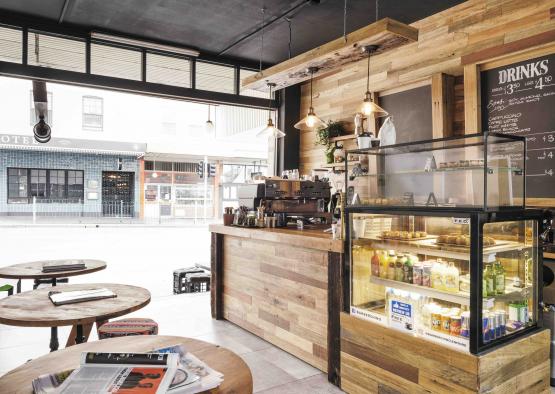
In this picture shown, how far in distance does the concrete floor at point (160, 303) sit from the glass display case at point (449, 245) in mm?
813

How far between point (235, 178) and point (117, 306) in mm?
19935

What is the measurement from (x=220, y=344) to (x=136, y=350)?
220 centimetres

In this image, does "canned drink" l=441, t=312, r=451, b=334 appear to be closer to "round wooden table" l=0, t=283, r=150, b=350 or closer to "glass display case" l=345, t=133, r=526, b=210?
"glass display case" l=345, t=133, r=526, b=210

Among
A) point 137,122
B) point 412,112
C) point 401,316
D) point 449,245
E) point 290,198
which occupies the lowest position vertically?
point 401,316

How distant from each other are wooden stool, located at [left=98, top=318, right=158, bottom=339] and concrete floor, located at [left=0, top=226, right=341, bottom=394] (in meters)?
0.94

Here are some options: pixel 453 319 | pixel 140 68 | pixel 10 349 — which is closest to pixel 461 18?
pixel 453 319

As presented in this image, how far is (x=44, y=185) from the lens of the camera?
1744cm

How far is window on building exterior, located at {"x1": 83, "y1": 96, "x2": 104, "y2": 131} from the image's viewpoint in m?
17.3

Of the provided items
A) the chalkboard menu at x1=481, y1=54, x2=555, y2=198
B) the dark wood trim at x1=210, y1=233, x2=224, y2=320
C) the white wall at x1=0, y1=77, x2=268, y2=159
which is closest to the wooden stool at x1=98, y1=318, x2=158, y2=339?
the dark wood trim at x1=210, y1=233, x2=224, y2=320

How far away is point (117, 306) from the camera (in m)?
2.27

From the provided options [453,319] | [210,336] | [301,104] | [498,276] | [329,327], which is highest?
[301,104]

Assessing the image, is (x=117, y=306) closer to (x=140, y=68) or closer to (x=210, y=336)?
(x=210, y=336)

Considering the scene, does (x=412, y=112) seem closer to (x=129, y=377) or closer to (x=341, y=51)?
(x=341, y=51)

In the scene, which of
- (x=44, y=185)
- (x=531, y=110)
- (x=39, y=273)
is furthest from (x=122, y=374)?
(x=44, y=185)
